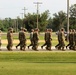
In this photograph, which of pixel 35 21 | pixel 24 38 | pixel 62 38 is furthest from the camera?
pixel 35 21

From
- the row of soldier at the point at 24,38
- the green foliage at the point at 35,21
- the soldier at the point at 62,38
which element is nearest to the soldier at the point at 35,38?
the row of soldier at the point at 24,38

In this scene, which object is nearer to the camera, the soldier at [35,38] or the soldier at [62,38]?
the soldier at [35,38]

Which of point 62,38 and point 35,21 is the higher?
point 35,21

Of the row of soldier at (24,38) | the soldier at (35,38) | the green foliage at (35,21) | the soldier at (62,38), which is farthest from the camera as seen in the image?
the green foliage at (35,21)

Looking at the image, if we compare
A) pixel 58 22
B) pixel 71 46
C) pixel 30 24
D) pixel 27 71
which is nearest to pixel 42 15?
pixel 30 24

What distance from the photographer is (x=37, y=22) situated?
7175 cm

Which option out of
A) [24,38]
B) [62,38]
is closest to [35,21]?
[62,38]

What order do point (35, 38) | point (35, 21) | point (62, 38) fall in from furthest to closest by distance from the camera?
point (35, 21), point (62, 38), point (35, 38)

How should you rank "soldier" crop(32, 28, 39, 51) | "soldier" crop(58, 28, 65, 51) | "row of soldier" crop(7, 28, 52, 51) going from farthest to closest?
"soldier" crop(58, 28, 65, 51)
"soldier" crop(32, 28, 39, 51)
"row of soldier" crop(7, 28, 52, 51)

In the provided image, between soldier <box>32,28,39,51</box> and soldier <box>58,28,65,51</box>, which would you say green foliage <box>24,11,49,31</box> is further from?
soldier <box>32,28,39,51</box>

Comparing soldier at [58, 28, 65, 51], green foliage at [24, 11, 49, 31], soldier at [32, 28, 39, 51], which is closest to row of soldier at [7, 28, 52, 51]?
soldier at [32, 28, 39, 51]

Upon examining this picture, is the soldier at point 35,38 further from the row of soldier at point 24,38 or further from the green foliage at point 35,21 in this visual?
the green foliage at point 35,21

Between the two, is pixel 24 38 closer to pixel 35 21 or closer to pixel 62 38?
pixel 62 38

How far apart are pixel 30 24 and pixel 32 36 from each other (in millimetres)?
41365
